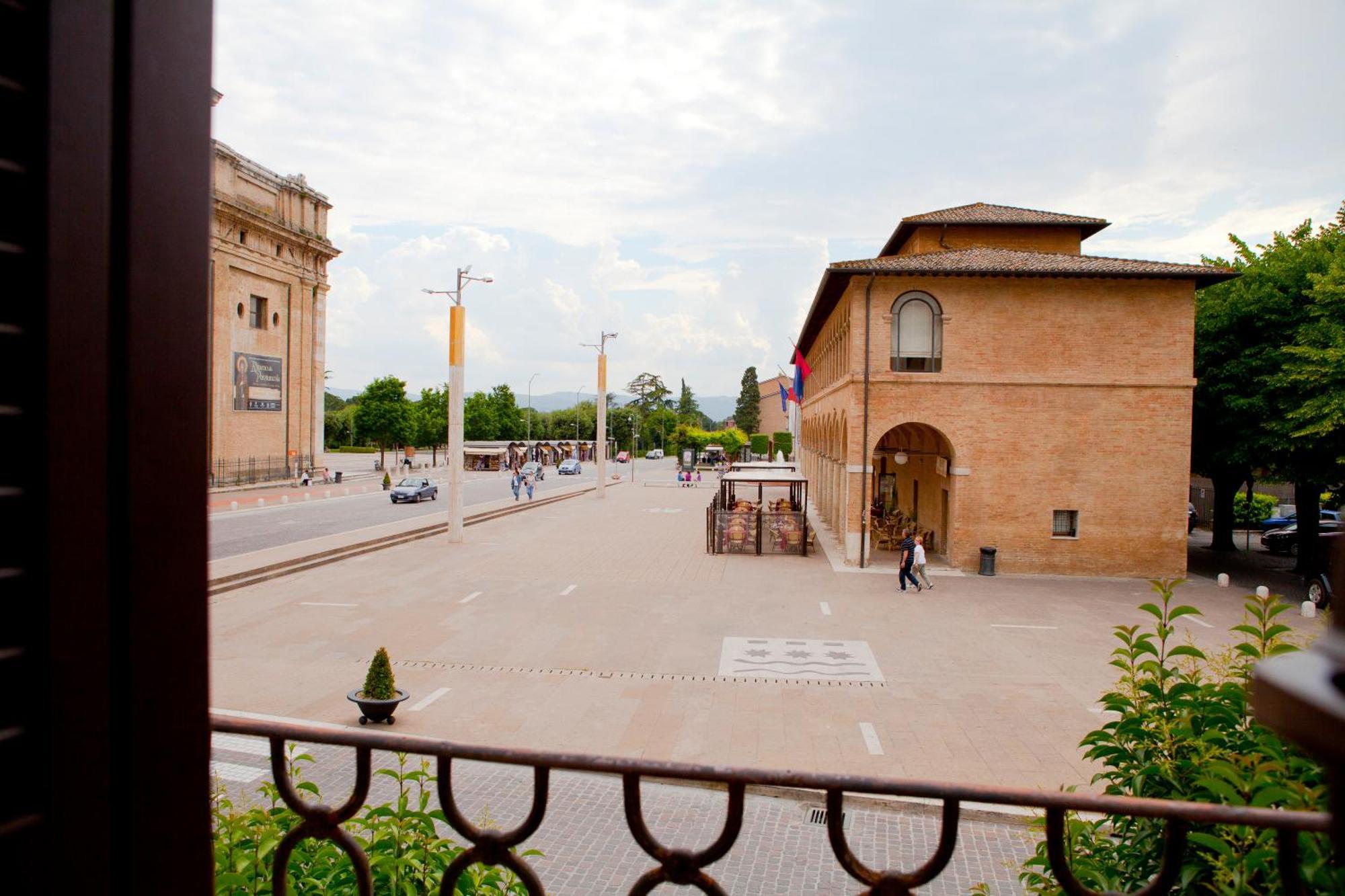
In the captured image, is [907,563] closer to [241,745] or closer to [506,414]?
[241,745]

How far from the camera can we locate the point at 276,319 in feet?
160

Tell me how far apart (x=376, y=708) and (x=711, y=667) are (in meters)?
5.19

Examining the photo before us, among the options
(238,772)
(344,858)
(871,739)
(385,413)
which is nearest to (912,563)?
(871,739)

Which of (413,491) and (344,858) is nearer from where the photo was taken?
(344,858)

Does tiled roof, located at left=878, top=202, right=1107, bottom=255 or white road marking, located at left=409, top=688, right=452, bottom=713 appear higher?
tiled roof, located at left=878, top=202, right=1107, bottom=255

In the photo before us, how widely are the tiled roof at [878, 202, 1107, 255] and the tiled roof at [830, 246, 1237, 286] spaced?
238 inches

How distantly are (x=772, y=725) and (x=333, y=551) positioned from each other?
17.1 m

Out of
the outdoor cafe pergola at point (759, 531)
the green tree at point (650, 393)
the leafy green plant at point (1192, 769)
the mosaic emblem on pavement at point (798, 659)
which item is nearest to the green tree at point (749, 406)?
the green tree at point (650, 393)

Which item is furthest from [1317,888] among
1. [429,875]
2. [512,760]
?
[429,875]

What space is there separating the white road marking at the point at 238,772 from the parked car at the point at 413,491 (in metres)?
33.0

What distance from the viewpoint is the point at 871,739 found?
10.4 meters

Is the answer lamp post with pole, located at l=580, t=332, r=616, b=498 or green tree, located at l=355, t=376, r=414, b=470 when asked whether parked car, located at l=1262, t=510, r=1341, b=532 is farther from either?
green tree, located at l=355, t=376, r=414, b=470

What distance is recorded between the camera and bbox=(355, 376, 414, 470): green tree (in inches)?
2709

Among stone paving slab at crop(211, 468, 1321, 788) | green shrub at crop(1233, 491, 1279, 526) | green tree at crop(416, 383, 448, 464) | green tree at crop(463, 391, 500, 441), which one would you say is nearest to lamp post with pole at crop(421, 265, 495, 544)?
stone paving slab at crop(211, 468, 1321, 788)
